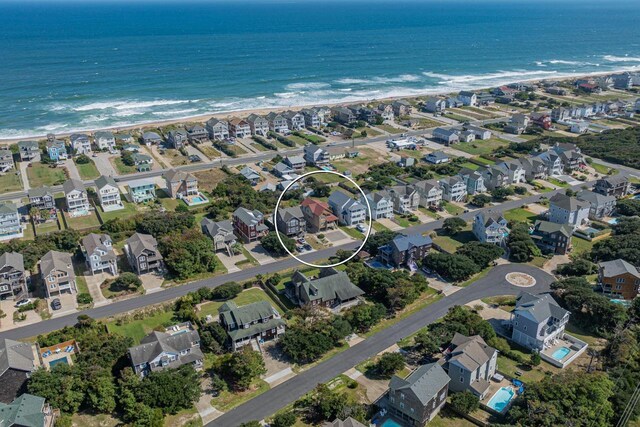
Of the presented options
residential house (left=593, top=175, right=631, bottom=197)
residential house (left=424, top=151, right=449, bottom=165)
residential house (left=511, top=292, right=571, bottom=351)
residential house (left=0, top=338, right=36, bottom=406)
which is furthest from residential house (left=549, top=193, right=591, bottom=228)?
residential house (left=0, top=338, right=36, bottom=406)

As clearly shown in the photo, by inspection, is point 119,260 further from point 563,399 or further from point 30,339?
point 563,399

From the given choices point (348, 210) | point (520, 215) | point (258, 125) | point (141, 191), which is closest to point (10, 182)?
point (141, 191)

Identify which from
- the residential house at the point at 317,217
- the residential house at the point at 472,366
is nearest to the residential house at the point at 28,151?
the residential house at the point at 317,217

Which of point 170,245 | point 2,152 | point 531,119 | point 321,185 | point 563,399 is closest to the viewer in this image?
point 563,399

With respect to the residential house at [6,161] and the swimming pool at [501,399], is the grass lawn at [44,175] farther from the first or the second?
the swimming pool at [501,399]

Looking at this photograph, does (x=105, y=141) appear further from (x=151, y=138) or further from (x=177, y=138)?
(x=177, y=138)

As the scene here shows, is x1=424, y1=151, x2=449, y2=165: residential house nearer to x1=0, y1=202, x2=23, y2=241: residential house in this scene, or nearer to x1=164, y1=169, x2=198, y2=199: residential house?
x1=164, y1=169, x2=198, y2=199: residential house

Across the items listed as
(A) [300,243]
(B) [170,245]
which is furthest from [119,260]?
(A) [300,243]
